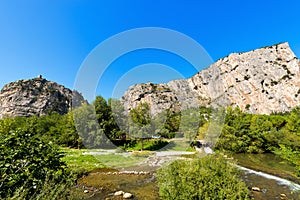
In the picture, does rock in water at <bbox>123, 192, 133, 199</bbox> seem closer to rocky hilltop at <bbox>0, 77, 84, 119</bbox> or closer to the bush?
the bush

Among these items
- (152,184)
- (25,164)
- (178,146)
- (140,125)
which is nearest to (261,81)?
(178,146)

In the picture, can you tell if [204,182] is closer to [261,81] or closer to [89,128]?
[89,128]

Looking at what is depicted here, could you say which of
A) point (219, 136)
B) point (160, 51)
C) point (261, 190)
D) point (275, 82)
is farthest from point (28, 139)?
point (275, 82)

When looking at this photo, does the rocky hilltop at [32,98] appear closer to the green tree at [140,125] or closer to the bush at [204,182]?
the green tree at [140,125]

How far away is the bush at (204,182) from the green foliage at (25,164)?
483 cm

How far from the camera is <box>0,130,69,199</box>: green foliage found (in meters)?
3.63

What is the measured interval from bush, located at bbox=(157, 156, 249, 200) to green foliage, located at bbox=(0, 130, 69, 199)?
483 cm

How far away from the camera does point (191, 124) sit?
3484 centimetres

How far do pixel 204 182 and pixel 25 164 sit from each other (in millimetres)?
6050

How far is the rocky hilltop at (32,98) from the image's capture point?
10200cm

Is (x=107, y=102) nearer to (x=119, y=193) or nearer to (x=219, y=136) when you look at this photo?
(x=219, y=136)

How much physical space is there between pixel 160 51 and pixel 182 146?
18886mm

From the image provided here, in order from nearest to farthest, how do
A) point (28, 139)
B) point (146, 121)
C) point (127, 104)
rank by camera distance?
point (28, 139), point (146, 121), point (127, 104)

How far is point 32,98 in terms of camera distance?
107125mm
